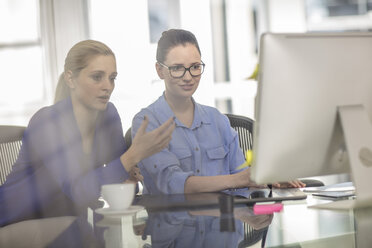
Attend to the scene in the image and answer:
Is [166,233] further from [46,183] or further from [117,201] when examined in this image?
[46,183]

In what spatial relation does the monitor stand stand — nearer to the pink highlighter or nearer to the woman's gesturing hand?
the pink highlighter

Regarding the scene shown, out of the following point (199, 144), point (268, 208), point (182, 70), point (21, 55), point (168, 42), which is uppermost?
point (21, 55)

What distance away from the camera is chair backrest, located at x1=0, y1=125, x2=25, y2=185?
5.18 ft

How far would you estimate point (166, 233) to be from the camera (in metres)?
0.91

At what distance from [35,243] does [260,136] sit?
482 mm

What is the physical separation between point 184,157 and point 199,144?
0.07m

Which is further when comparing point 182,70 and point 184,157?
point 182,70

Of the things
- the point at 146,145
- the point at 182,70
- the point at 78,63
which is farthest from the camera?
the point at 78,63

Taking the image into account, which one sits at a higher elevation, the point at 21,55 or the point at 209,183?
the point at 21,55

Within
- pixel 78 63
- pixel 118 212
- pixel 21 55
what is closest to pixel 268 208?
pixel 118 212

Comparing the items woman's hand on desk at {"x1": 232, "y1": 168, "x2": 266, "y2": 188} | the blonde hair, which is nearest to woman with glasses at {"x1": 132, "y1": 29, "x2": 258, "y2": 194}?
woman's hand on desk at {"x1": 232, "y1": 168, "x2": 266, "y2": 188}

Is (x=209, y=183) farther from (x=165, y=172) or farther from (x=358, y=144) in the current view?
(x=358, y=144)

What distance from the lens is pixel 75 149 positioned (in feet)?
5.83

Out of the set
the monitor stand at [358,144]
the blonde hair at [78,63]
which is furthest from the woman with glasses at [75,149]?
the monitor stand at [358,144]
